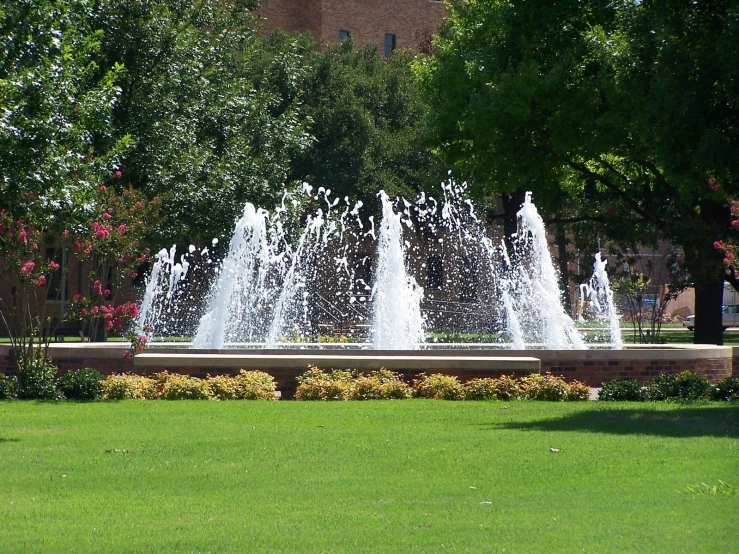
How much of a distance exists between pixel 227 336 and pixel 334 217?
15439 millimetres

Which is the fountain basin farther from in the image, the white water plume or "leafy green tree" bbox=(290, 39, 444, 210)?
"leafy green tree" bbox=(290, 39, 444, 210)

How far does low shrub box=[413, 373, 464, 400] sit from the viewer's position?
14273 mm

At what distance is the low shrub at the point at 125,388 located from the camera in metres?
14.2

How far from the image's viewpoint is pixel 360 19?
5744cm

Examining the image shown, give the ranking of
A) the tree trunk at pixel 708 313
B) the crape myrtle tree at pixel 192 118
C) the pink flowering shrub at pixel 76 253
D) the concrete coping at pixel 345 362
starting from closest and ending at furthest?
the pink flowering shrub at pixel 76 253, the concrete coping at pixel 345 362, the crape myrtle tree at pixel 192 118, the tree trunk at pixel 708 313

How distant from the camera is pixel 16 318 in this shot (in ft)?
53.0

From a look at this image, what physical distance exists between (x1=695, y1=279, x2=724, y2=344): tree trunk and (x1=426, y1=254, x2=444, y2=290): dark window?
2010 centimetres

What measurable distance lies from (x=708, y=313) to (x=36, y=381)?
1686 cm

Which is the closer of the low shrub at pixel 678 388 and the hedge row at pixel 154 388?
the hedge row at pixel 154 388

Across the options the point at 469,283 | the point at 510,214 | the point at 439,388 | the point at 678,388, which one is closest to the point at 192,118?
the point at 439,388

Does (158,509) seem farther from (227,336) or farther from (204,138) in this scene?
(204,138)

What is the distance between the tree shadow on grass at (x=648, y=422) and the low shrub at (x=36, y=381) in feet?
20.9

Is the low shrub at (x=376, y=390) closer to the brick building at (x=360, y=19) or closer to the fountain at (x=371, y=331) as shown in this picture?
the fountain at (x=371, y=331)

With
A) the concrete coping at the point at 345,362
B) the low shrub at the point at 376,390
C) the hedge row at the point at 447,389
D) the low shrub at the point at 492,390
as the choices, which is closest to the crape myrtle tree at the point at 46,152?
the concrete coping at the point at 345,362
